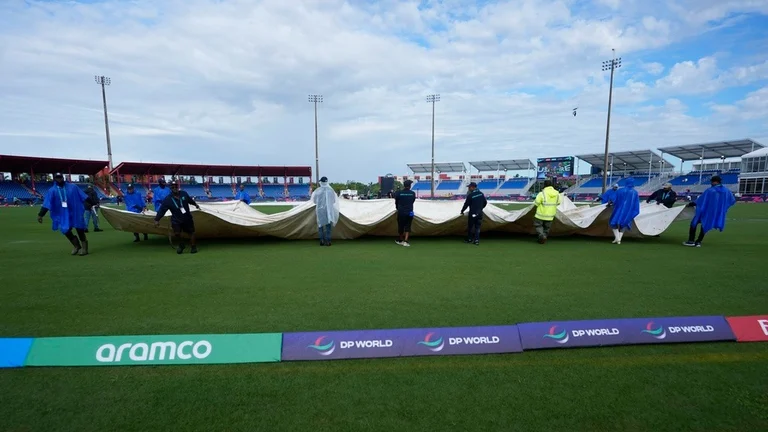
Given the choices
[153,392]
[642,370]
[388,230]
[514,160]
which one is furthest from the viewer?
[514,160]

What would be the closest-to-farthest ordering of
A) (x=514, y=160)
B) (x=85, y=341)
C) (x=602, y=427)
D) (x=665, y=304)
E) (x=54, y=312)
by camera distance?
(x=602, y=427) → (x=85, y=341) → (x=54, y=312) → (x=665, y=304) → (x=514, y=160)

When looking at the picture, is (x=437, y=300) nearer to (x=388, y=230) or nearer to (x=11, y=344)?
(x=11, y=344)

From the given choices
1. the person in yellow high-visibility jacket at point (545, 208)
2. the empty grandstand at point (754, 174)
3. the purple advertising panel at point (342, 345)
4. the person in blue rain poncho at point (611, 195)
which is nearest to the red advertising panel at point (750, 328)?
the purple advertising panel at point (342, 345)

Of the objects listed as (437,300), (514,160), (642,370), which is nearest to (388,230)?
(437,300)

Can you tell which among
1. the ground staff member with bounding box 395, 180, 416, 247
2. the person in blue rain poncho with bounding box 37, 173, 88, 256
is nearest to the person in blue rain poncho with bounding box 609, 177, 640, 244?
the ground staff member with bounding box 395, 180, 416, 247

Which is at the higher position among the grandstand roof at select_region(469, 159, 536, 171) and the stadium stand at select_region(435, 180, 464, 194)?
the grandstand roof at select_region(469, 159, 536, 171)

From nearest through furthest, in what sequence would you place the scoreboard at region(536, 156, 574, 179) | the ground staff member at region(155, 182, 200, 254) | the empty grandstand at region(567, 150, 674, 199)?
1. the ground staff member at region(155, 182, 200, 254)
2. the empty grandstand at region(567, 150, 674, 199)
3. the scoreboard at region(536, 156, 574, 179)

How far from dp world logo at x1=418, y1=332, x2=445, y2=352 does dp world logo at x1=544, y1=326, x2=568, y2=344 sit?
2.74 ft

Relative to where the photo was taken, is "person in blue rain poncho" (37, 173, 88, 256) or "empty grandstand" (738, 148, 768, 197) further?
"empty grandstand" (738, 148, 768, 197)

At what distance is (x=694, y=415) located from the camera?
1.96 metres

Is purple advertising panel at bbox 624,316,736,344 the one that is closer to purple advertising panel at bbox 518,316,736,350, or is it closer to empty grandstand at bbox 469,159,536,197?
purple advertising panel at bbox 518,316,736,350

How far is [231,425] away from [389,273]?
3.26 m

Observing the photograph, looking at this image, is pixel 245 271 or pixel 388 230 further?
pixel 388 230

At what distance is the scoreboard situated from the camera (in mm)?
49906
